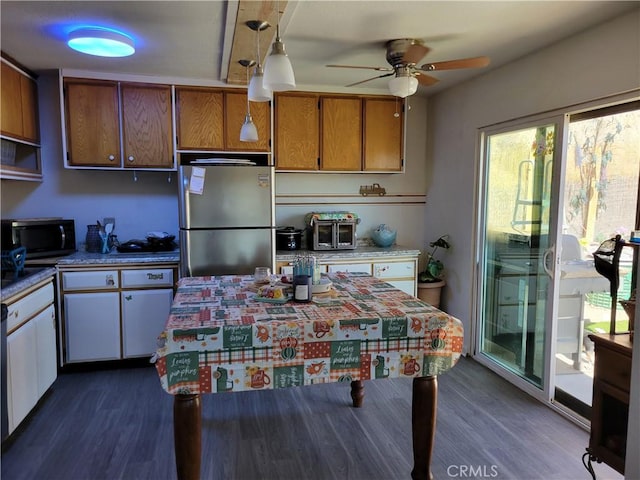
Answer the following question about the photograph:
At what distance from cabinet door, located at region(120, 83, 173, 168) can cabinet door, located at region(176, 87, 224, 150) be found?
97 mm

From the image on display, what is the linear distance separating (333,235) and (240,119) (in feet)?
4.39

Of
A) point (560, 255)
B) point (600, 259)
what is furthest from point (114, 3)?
point (560, 255)

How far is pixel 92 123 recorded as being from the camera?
347cm

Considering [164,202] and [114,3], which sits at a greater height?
[114,3]

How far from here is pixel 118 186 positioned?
3848 mm

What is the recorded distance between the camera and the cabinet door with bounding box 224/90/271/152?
3709mm

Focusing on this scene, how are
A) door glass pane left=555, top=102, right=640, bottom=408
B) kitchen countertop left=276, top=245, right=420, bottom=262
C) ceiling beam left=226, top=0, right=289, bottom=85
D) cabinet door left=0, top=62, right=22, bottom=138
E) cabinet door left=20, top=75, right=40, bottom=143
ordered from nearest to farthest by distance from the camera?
ceiling beam left=226, top=0, right=289, bottom=85 < door glass pane left=555, top=102, right=640, bottom=408 < cabinet door left=0, top=62, right=22, bottom=138 < cabinet door left=20, top=75, right=40, bottom=143 < kitchen countertop left=276, top=245, right=420, bottom=262

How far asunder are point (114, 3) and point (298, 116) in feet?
6.29

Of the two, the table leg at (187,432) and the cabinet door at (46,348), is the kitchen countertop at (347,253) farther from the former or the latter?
the table leg at (187,432)

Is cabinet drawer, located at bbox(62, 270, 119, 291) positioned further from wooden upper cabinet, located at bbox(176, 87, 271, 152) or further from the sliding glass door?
the sliding glass door

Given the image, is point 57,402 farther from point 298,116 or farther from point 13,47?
point 298,116

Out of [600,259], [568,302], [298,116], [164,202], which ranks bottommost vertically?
[568,302]

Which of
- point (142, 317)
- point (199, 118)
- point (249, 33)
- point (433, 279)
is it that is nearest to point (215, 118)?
point (199, 118)

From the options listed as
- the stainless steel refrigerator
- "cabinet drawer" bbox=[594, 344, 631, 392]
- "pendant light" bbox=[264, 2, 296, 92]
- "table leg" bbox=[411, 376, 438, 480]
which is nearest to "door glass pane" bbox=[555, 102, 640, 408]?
"cabinet drawer" bbox=[594, 344, 631, 392]
